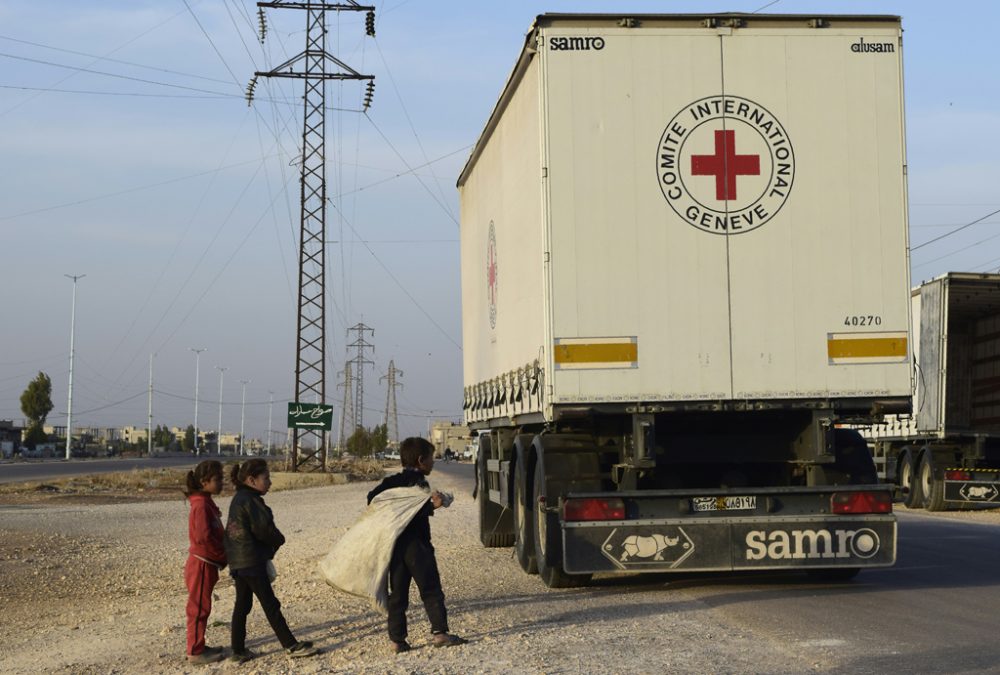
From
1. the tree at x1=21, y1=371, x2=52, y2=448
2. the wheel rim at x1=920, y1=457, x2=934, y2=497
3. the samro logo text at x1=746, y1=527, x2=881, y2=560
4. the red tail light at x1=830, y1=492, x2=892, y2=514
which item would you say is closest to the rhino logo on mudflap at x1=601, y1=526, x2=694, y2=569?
the samro logo text at x1=746, y1=527, x2=881, y2=560

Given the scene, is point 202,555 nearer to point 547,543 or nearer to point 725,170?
point 547,543

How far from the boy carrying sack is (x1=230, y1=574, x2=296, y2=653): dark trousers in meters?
0.38

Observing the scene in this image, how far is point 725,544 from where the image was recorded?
10.8 meters

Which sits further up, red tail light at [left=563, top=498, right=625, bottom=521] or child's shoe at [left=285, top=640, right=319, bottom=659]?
red tail light at [left=563, top=498, right=625, bottom=521]

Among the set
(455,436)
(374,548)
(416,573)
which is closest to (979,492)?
Result: (455,436)

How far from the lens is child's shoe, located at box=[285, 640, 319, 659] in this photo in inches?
324

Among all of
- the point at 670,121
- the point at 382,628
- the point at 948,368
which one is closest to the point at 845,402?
the point at 670,121

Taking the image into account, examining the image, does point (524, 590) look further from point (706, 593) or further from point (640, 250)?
point (640, 250)

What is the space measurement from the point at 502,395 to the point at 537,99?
13.7 ft

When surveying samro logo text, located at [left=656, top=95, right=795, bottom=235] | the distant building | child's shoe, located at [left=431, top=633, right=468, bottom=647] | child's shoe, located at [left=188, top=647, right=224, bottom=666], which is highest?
samro logo text, located at [left=656, top=95, right=795, bottom=235]

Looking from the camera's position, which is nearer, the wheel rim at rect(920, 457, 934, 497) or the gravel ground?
the gravel ground

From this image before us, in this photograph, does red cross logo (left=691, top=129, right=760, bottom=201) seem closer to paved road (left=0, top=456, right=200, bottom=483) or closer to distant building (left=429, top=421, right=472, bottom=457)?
distant building (left=429, top=421, right=472, bottom=457)

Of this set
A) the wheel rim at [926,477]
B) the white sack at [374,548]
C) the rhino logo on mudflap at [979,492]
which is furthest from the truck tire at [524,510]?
the wheel rim at [926,477]

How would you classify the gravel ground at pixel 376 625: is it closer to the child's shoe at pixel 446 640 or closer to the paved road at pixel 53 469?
the child's shoe at pixel 446 640
